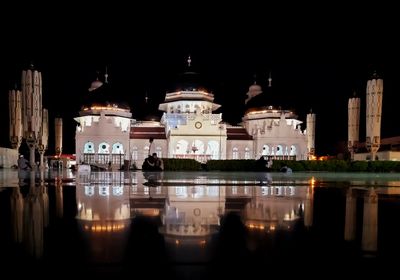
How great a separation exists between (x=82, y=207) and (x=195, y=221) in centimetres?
189

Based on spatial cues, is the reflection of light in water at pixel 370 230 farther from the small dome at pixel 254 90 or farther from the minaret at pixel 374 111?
the small dome at pixel 254 90

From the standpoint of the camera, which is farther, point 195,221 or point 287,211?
point 287,211

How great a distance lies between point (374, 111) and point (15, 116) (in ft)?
99.3

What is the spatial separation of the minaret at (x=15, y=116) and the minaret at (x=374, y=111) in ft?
97.4

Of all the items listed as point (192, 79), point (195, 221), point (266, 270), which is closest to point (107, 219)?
point (195, 221)

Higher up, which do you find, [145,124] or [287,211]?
[145,124]

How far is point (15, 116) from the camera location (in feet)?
120

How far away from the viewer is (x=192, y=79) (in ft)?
162

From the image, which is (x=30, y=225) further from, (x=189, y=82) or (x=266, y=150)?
(x=189, y=82)

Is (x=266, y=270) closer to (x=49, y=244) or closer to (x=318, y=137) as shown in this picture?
(x=49, y=244)

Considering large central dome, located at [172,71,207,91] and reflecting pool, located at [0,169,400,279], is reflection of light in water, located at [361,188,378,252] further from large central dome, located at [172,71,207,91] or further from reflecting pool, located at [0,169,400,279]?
large central dome, located at [172,71,207,91]

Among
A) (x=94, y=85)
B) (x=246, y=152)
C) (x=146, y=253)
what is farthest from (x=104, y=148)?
(x=146, y=253)

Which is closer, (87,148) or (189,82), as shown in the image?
(87,148)

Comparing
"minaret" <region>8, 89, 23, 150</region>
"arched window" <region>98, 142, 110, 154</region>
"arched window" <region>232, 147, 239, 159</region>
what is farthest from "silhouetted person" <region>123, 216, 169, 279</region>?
"arched window" <region>232, 147, 239, 159</region>
